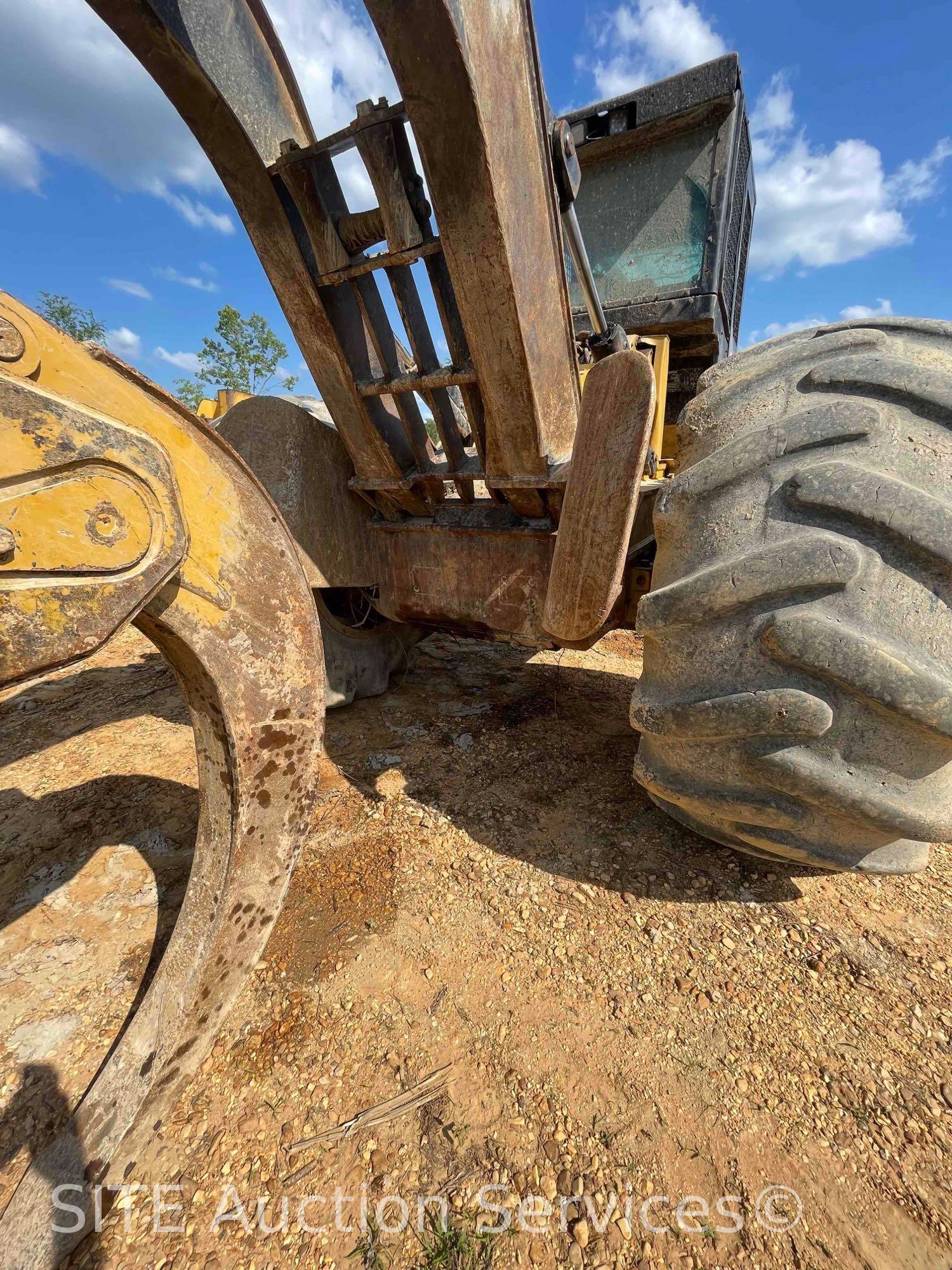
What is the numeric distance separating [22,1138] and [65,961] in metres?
0.40

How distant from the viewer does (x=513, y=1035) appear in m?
1.19

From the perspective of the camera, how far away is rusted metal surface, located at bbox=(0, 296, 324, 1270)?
0.72m

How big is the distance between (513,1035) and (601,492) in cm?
121

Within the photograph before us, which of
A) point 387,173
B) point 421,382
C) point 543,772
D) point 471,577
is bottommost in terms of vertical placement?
point 543,772

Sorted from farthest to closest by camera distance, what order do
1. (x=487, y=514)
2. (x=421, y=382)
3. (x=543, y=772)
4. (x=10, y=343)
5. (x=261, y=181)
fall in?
(x=543, y=772) < (x=487, y=514) < (x=421, y=382) < (x=261, y=181) < (x=10, y=343)

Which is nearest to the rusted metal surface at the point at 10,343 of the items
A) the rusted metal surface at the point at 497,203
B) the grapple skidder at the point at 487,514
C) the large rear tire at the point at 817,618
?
the grapple skidder at the point at 487,514

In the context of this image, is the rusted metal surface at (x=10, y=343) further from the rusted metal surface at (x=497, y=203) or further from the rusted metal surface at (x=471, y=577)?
the rusted metal surface at (x=471, y=577)

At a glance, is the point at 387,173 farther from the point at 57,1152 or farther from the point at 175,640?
the point at 57,1152

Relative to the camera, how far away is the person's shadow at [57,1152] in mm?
877

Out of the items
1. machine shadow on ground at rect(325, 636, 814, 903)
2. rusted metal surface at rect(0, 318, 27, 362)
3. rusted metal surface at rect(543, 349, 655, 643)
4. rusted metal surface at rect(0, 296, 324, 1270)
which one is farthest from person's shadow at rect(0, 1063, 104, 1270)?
rusted metal surface at rect(543, 349, 655, 643)

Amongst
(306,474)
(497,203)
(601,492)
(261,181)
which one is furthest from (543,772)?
(261,181)

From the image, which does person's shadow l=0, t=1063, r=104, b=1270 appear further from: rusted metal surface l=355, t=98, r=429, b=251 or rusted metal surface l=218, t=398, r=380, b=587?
rusted metal surface l=355, t=98, r=429, b=251

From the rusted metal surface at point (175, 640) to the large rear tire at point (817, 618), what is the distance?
0.79m

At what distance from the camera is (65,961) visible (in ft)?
4.45
